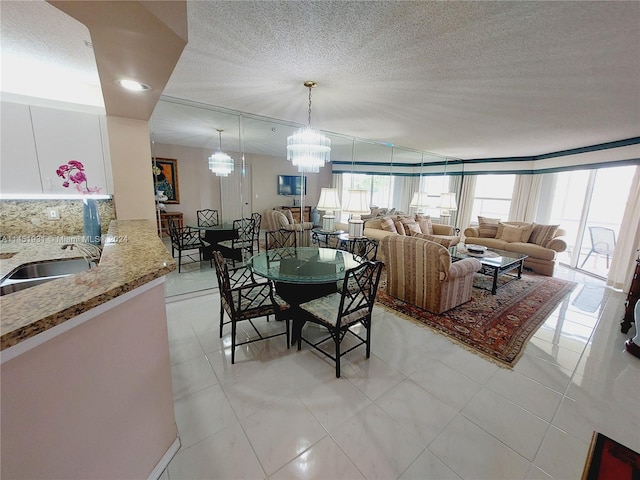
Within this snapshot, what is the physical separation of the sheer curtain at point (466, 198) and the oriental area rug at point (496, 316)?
12.9ft

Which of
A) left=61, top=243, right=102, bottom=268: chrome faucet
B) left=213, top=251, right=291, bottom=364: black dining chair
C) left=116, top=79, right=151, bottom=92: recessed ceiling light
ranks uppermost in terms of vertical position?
left=116, top=79, right=151, bottom=92: recessed ceiling light

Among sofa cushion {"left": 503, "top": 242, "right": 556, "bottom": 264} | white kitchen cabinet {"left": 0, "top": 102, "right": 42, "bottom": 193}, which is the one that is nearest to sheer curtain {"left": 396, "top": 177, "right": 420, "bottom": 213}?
sofa cushion {"left": 503, "top": 242, "right": 556, "bottom": 264}

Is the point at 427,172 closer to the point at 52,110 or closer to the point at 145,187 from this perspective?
the point at 145,187

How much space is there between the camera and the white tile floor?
1.41 meters

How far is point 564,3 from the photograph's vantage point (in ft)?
4.44

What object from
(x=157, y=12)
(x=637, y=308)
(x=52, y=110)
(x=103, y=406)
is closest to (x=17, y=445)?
(x=103, y=406)

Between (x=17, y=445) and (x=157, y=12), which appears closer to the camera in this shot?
(x=17, y=445)

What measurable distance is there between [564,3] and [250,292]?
2794mm

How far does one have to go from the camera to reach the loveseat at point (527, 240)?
16.0ft

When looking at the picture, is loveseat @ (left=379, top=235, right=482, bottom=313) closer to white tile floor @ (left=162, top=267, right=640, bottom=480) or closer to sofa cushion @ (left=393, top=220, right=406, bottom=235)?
white tile floor @ (left=162, top=267, right=640, bottom=480)

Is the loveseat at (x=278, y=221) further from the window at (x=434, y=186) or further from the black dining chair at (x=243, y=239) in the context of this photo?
the window at (x=434, y=186)

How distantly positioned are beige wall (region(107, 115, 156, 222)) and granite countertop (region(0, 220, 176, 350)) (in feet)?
3.63

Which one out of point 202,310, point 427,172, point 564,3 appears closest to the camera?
point 564,3

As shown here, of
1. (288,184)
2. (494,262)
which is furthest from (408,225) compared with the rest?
(288,184)
